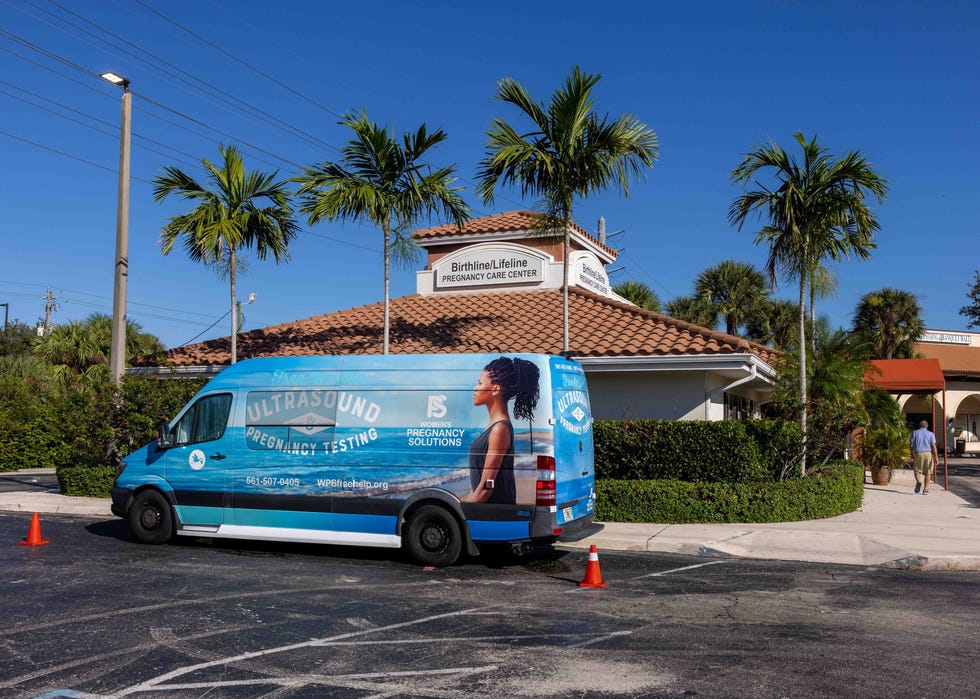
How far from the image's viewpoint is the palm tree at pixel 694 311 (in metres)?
39.8

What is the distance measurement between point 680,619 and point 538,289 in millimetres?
14637

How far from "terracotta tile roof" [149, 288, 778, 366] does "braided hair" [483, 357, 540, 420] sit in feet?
20.3

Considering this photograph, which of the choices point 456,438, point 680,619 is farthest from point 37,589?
point 680,619

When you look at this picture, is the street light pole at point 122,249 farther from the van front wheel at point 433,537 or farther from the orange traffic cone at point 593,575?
the orange traffic cone at point 593,575

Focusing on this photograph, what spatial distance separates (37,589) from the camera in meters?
8.63

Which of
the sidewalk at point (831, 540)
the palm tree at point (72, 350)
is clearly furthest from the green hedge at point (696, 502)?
the palm tree at point (72, 350)

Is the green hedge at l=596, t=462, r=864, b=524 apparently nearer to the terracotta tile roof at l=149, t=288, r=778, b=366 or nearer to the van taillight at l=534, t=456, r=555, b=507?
the terracotta tile roof at l=149, t=288, r=778, b=366

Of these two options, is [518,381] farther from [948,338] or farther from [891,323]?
[948,338]

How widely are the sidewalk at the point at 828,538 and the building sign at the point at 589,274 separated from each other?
8825 mm

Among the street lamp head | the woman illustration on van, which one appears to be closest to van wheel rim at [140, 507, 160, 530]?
the woman illustration on van

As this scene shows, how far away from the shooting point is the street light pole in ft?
56.0

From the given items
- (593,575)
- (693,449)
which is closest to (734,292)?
(693,449)

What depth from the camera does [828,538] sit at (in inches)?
479

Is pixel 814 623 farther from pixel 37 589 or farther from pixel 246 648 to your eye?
pixel 37 589
